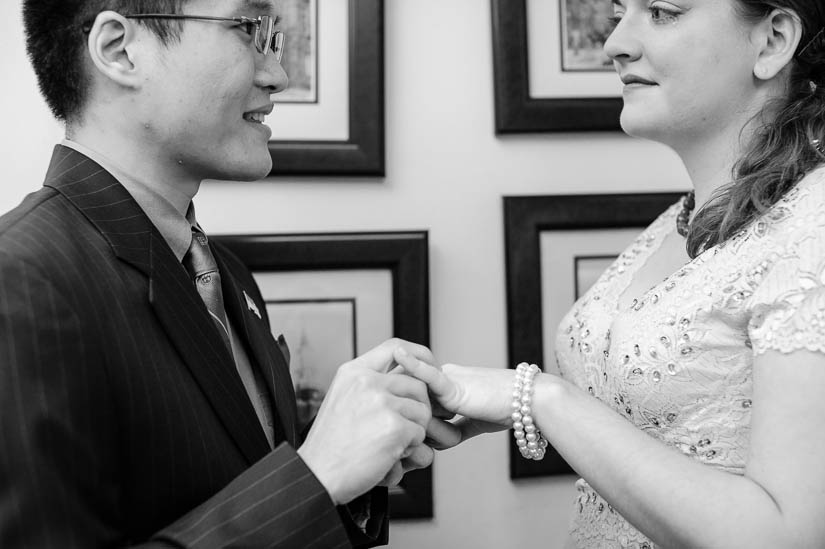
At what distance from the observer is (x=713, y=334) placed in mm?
1068

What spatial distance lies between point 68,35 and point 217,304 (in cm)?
43

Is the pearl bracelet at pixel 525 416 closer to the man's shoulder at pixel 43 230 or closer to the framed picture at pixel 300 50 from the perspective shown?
the man's shoulder at pixel 43 230

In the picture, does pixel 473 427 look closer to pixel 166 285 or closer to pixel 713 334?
pixel 713 334

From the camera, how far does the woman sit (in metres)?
0.92

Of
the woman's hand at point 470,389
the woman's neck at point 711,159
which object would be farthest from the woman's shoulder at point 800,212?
the woman's hand at point 470,389

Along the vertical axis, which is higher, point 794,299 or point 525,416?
point 794,299

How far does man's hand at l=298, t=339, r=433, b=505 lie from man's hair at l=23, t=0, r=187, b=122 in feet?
1.80

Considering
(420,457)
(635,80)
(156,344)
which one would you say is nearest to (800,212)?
(635,80)

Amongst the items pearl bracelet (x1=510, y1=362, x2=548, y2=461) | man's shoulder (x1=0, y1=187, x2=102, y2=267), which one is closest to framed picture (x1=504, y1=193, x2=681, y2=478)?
pearl bracelet (x1=510, y1=362, x2=548, y2=461)

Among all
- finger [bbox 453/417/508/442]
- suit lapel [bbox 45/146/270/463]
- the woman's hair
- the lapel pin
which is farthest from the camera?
the lapel pin

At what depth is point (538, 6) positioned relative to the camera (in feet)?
5.47

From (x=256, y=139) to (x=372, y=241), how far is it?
43 centimetres

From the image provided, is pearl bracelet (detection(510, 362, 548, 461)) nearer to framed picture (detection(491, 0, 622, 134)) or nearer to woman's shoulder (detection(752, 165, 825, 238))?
woman's shoulder (detection(752, 165, 825, 238))

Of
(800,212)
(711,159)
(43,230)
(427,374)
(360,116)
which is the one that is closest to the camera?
(43,230)
